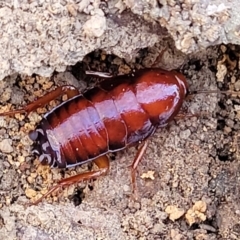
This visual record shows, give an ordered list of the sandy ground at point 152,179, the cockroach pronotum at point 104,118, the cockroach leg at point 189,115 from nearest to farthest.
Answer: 1. the sandy ground at point 152,179
2. the cockroach pronotum at point 104,118
3. the cockroach leg at point 189,115

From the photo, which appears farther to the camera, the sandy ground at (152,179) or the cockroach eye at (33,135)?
the cockroach eye at (33,135)

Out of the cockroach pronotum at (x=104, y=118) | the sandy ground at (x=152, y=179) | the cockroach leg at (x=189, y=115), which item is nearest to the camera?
the sandy ground at (x=152, y=179)

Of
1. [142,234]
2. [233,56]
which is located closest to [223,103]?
[233,56]

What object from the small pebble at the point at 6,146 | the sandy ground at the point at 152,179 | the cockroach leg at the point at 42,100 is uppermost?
the cockroach leg at the point at 42,100

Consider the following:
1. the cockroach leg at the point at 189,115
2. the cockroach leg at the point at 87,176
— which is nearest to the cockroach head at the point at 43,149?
the cockroach leg at the point at 87,176

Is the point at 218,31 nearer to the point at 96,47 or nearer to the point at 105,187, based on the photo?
the point at 96,47

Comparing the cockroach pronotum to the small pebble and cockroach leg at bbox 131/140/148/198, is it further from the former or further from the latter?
the small pebble

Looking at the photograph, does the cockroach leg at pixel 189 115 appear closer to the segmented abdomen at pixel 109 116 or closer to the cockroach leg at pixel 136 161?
the segmented abdomen at pixel 109 116

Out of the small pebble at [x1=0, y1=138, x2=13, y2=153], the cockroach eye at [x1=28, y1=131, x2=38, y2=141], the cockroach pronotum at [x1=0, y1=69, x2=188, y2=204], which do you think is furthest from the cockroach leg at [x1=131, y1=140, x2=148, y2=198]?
the small pebble at [x1=0, y1=138, x2=13, y2=153]
